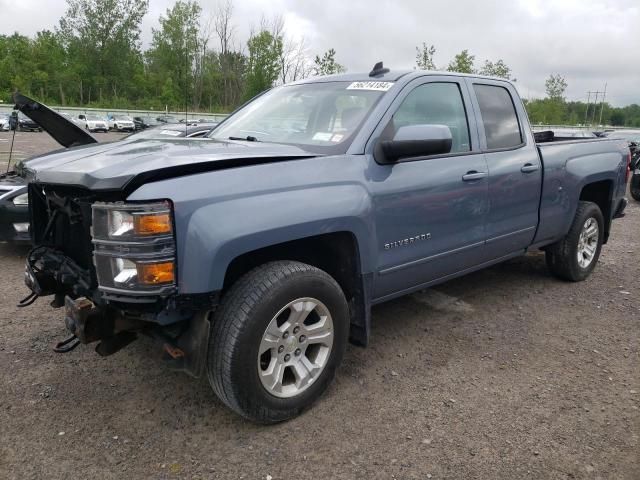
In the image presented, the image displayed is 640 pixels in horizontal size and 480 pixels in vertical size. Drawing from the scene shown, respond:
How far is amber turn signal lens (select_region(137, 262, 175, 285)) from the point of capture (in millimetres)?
2287

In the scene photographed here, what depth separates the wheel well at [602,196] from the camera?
208 inches

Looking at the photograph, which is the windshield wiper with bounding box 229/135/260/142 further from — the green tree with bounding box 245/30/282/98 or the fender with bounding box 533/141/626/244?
the green tree with bounding box 245/30/282/98

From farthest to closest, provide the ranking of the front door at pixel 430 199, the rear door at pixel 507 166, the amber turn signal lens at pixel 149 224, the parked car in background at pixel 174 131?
the parked car in background at pixel 174 131 → the rear door at pixel 507 166 → the front door at pixel 430 199 → the amber turn signal lens at pixel 149 224

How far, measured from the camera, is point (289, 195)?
8.70ft

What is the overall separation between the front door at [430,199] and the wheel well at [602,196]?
2026 millimetres

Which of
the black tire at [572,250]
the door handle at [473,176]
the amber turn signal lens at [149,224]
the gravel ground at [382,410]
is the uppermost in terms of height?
the door handle at [473,176]

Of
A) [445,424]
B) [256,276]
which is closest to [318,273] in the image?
[256,276]

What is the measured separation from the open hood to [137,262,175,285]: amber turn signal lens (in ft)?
7.16

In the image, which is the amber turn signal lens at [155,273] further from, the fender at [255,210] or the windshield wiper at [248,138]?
the windshield wiper at [248,138]

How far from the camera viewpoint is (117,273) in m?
2.35

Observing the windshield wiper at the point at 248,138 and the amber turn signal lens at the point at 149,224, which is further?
the windshield wiper at the point at 248,138

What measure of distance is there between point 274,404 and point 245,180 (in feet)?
3.72

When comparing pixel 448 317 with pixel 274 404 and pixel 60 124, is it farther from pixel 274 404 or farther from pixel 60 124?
pixel 60 124

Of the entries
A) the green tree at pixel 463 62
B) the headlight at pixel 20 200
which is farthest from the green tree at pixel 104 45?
the headlight at pixel 20 200
